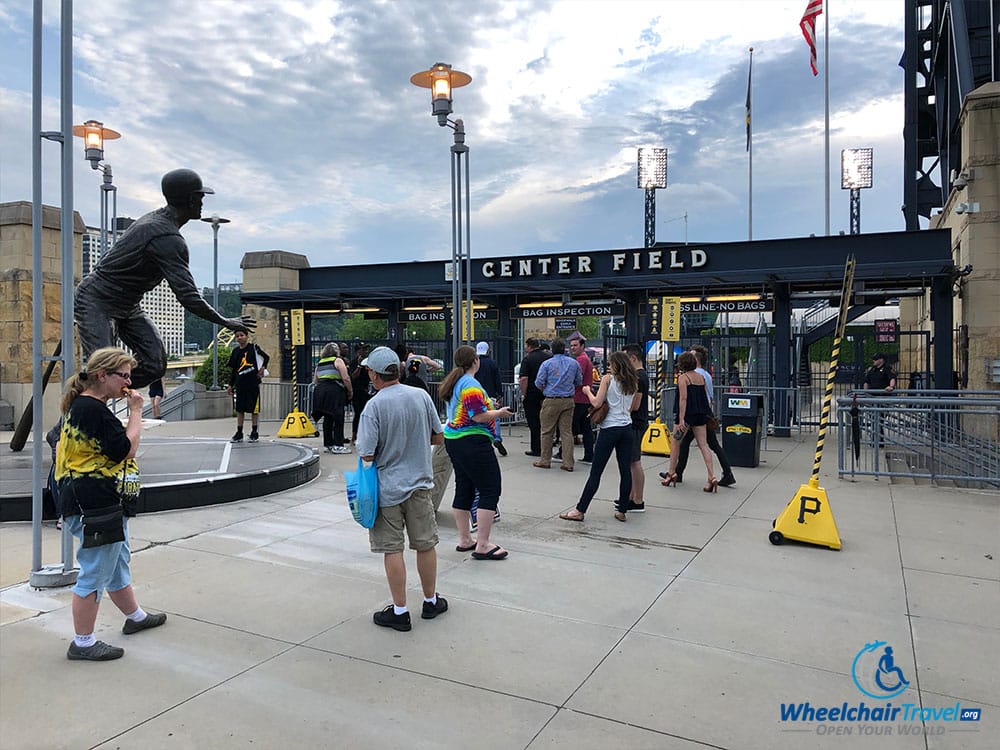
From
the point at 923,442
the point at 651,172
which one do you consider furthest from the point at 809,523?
the point at 651,172

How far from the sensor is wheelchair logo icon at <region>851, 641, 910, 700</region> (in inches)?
146

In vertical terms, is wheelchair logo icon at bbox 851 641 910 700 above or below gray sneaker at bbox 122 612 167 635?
below

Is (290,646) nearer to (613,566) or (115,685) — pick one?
(115,685)

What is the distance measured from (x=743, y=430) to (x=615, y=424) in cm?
486

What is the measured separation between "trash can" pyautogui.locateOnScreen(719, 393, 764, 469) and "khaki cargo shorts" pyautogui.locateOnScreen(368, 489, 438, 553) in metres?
7.77

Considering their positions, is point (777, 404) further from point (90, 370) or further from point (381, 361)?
point (90, 370)

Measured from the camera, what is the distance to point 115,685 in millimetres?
3629

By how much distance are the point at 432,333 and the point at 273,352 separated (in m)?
37.9

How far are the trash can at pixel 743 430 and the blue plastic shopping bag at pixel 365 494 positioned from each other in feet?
26.7

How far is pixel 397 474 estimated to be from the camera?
4375 millimetres

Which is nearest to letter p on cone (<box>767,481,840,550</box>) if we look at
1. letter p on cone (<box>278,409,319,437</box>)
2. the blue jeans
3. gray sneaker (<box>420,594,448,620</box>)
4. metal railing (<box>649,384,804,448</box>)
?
the blue jeans

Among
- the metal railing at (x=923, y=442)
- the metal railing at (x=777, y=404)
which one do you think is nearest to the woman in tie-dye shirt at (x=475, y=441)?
the metal railing at (x=923, y=442)

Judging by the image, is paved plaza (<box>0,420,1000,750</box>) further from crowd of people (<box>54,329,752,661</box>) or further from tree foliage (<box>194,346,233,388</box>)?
tree foliage (<box>194,346,233,388</box>)

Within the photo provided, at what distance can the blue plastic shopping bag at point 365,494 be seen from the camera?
4258 millimetres
